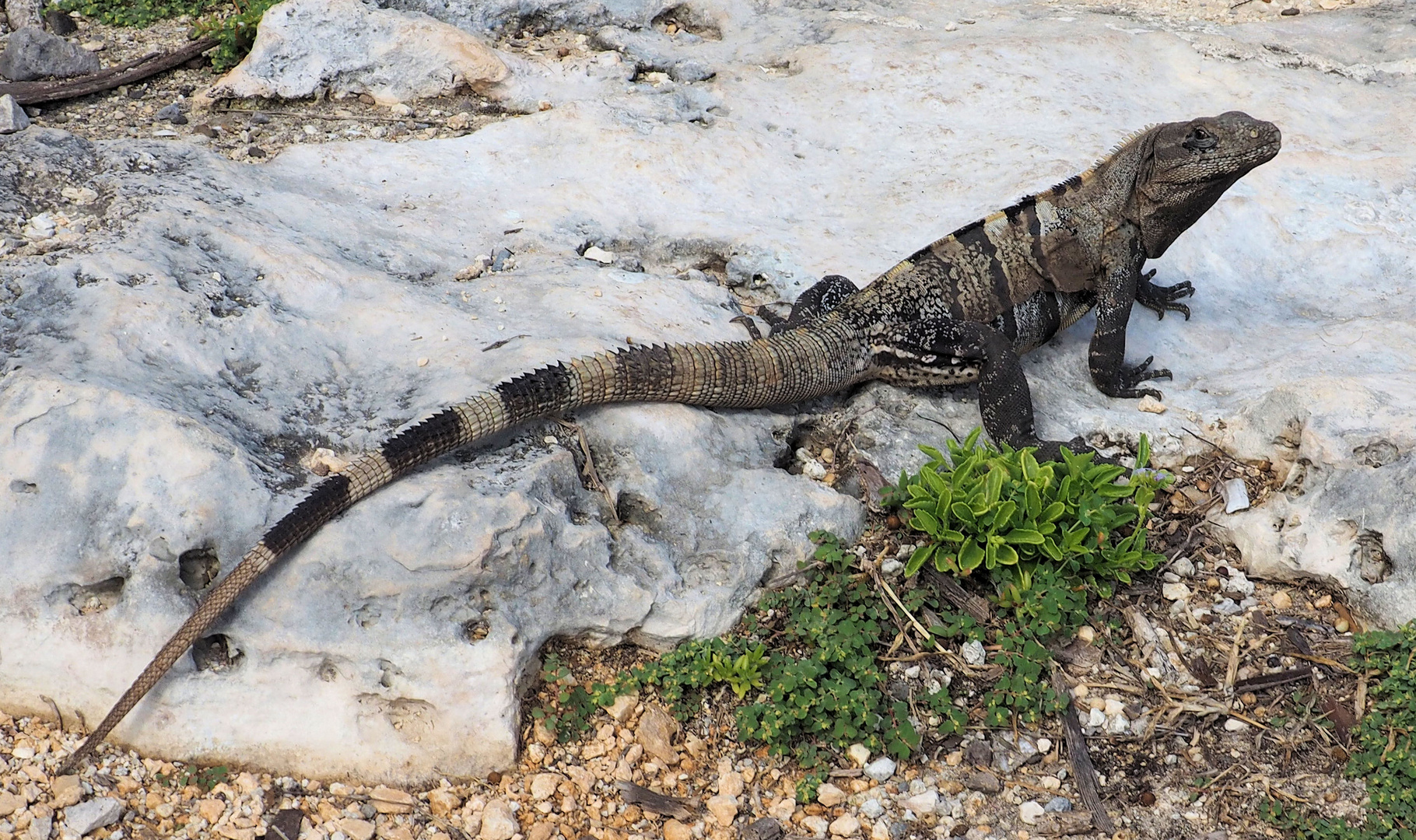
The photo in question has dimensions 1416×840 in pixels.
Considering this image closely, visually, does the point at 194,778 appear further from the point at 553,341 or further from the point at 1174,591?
the point at 1174,591

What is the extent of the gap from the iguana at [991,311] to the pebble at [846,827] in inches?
70.7

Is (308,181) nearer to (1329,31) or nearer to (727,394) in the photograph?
(727,394)

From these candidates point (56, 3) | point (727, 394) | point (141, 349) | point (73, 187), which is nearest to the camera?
point (141, 349)

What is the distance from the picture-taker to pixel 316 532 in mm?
3521

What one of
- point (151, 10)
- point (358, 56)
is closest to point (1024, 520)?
point (358, 56)

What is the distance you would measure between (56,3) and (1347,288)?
8860 millimetres

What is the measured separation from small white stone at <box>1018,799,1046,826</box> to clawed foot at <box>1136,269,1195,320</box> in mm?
3105

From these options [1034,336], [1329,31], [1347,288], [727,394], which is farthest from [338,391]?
[1329,31]

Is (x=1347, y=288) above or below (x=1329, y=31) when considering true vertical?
below

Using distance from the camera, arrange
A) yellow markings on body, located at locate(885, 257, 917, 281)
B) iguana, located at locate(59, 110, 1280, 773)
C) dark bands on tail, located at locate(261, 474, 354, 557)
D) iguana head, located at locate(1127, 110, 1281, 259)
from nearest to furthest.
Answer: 1. dark bands on tail, located at locate(261, 474, 354, 557)
2. iguana, located at locate(59, 110, 1280, 773)
3. iguana head, located at locate(1127, 110, 1281, 259)
4. yellow markings on body, located at locate(885, 257, 917, 281)

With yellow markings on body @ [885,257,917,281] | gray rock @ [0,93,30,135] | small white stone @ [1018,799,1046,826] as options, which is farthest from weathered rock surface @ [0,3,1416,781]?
small white stone @ [1018,799,1046,826]

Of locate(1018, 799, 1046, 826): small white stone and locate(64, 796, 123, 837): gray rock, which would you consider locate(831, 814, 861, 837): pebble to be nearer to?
locate(1018, 799, 1046, 826): small white stone

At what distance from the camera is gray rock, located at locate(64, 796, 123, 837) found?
312 centimetres

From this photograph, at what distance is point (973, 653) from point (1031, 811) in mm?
637
